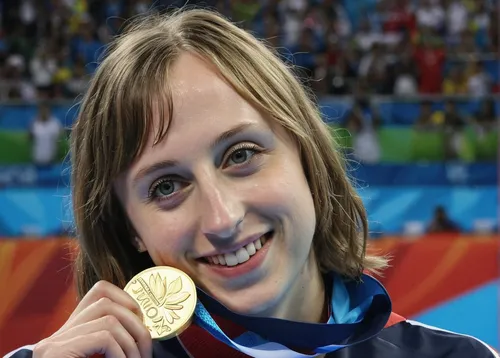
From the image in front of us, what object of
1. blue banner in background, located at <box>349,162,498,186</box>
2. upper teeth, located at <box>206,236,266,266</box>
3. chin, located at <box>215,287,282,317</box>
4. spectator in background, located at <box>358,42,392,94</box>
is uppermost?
spectator in background, located at <box>358,42,392,94</box>

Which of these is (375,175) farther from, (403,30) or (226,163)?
(226,163)

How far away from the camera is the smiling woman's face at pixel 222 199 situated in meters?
1.46

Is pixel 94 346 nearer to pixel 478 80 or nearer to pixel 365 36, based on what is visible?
pixel 478 80

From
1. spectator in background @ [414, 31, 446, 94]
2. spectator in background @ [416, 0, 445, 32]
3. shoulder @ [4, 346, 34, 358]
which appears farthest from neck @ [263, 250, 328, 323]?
spectator in background @ [416, 0, 445, 32]

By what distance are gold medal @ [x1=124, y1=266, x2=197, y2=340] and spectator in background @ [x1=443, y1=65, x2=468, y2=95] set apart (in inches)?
318

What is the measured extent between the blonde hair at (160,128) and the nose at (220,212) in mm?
142

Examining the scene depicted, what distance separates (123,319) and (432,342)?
0.67m

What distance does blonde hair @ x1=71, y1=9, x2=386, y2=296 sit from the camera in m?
1.54

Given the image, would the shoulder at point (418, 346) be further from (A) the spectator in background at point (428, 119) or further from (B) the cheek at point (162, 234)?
(A) the spectator in background at point (428, 119)

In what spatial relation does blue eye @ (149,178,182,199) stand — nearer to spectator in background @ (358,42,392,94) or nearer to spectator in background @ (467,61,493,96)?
spectator in background @ (358,42,392,94)

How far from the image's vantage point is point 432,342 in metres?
1.71

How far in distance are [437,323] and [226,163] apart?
3.41m

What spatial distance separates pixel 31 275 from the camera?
15.2ft

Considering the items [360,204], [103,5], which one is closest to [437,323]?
[360,204]
